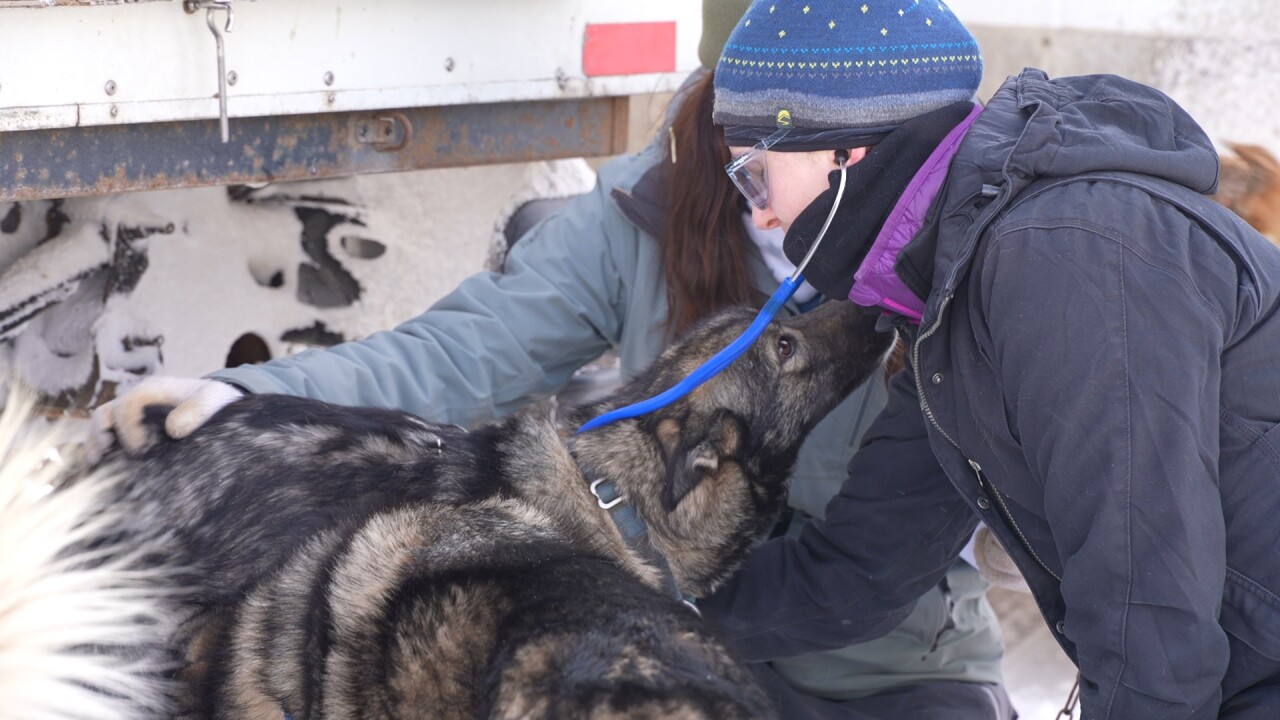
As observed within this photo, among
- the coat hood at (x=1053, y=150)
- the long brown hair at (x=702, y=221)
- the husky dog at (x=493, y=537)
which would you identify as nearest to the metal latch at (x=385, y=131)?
the long brown hair at (x=702, y=221)

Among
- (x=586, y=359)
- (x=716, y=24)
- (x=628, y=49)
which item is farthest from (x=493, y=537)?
(x=628, y=49)

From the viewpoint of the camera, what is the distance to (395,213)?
3510 millimetres

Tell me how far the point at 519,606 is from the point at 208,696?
571mm

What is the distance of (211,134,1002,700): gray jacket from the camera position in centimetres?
252

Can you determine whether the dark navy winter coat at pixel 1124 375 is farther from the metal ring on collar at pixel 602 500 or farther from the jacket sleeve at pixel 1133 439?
the metal ring on collar at pixel 602 500

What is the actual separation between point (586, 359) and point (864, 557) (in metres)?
0.86

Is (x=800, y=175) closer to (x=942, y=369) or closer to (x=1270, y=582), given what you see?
(x=942, y=369)

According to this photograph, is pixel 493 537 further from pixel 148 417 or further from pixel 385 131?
pixel 385 131

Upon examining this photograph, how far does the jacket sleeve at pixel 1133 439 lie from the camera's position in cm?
142

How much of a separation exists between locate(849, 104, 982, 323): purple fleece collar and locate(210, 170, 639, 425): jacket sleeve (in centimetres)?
92

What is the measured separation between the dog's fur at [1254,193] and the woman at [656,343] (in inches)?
36.6

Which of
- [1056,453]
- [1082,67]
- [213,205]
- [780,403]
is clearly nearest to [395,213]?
[213,205]

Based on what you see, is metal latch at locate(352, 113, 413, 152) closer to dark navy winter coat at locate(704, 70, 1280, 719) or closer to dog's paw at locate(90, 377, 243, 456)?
dog's paw at locate(90, 377, 243, 456)

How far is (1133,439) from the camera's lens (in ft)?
4.65
